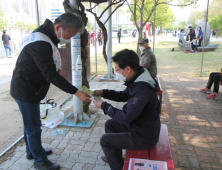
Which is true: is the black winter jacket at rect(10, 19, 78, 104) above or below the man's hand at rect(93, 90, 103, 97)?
above

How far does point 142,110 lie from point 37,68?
1238 mm

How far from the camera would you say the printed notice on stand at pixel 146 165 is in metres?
1.74

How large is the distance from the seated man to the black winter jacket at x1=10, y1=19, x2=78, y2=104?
608mm

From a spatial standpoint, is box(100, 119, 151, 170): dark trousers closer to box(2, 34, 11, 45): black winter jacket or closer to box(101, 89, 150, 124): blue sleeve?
box(101, 89, 150, 124): blue sleeve

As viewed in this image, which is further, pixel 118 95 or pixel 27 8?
pixel 27 8

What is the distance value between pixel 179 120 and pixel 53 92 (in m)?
A: 4.04

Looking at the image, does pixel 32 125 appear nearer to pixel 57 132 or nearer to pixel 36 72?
pixel 36 72

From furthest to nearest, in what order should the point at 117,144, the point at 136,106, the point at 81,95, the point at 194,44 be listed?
the point at 194,44
the point at 81,95
the point at 117,144
the point at 136,106

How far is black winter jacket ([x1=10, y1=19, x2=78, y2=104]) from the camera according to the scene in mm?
2072

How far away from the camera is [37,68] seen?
7.16 ft

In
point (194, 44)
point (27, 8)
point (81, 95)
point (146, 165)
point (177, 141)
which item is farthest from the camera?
point (194, 44)

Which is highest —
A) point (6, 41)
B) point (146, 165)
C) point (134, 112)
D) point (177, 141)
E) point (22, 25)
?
point (22, 25)

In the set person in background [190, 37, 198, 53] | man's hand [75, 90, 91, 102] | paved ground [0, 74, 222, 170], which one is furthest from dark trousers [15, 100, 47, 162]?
person in background [190, 37, 198, 53]

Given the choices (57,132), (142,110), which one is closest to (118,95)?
(142,110)
